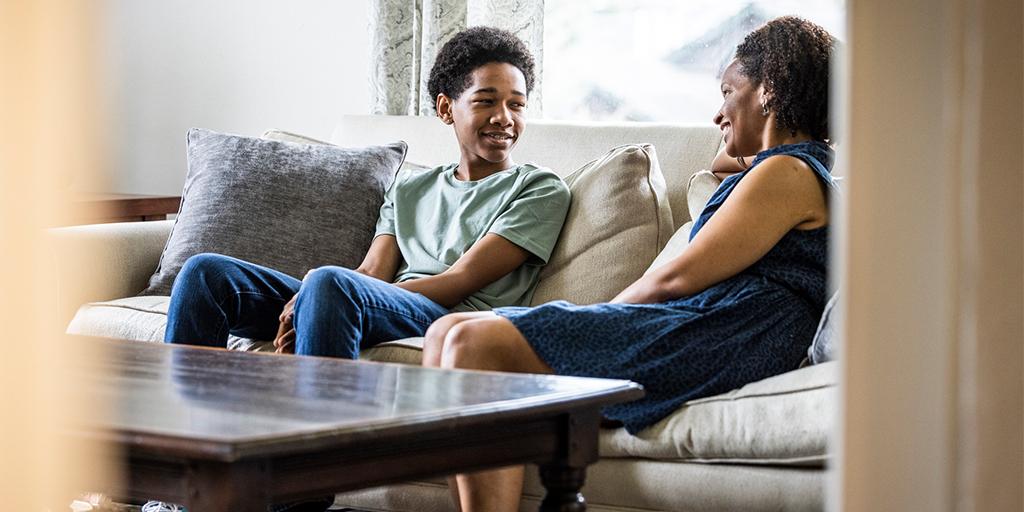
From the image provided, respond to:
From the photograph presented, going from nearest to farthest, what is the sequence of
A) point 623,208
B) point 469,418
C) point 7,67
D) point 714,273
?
point 7,67 → point 469,418 → point 714,273 → point 623,208

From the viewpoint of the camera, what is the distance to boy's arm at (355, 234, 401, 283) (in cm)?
263

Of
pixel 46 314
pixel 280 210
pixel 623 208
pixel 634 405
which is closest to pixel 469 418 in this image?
pixel 634 405

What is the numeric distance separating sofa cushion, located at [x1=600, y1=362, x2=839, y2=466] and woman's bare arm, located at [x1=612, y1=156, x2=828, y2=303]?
8.4 inches

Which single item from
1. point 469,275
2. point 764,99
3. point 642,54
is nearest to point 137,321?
point 469,275

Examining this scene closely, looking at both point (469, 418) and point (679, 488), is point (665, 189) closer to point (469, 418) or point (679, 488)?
point (679, 488)

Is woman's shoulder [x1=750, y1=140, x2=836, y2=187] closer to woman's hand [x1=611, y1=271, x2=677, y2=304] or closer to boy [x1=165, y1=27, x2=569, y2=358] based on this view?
woman's hand [x1=611, y1=271, x2=677, y2=304]

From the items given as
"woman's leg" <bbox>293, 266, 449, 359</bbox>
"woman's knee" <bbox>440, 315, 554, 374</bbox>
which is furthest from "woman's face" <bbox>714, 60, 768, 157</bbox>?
"woman's leg" <bbox>293, 266, 449, 359</bbox>

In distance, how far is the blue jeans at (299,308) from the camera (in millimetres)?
2143

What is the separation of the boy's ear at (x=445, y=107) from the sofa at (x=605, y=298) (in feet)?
0.34

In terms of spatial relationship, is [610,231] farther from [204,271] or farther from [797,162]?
[204,271]

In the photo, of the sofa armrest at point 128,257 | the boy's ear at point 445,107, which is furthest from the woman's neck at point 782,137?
the sofa armrest at point 128,257

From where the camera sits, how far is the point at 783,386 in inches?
72.0

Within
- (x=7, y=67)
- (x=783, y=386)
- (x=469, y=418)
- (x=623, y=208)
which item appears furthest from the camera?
(x=623, y=208)

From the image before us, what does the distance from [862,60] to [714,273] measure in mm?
1617
